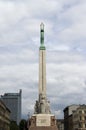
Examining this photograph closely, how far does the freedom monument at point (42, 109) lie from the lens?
368 feet

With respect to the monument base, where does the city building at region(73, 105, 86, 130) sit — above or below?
above

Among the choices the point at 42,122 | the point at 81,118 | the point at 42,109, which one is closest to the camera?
the point at 42,122

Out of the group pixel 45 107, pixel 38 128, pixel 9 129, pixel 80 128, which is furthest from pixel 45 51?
pixel 9 129

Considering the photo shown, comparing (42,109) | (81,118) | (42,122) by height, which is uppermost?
(81,118)

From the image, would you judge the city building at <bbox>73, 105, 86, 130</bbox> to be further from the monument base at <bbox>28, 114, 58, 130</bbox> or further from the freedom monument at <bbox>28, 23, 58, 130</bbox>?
the monument base at <bbox>28, 114, 58, 130</bbox>

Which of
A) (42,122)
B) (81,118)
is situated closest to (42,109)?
(42,122)

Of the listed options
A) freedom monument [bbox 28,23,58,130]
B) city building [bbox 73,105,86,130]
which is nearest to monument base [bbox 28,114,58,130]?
freedom monument [bbox 28,23,58,130]

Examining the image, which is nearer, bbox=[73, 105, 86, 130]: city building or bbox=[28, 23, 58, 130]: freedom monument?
bbox=[28, 23, 58, 130]: freedom monument

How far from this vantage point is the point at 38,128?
4387 inches

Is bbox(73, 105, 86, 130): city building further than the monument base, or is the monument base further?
bbox(73, 105, 86, 130): city building

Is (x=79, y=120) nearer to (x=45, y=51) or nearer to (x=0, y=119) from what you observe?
(x=0, y=119)

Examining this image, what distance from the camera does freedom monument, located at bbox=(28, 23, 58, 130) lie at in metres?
112

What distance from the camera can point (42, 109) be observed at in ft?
390

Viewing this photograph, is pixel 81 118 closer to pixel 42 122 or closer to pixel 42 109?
pixel 42 109
